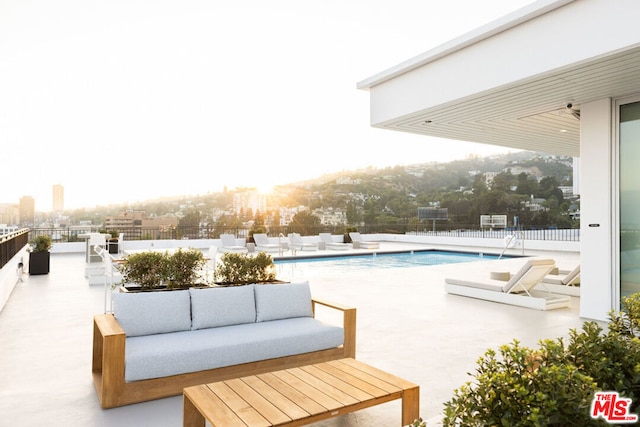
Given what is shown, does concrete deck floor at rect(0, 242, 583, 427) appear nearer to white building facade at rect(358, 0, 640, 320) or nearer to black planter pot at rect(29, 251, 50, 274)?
black planter pot at rect(29, 251, 50, 274)

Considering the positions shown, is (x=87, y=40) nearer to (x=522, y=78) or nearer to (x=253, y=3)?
(x=253, y=3)

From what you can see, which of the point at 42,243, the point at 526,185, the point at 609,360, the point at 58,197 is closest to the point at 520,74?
the point at 609,360

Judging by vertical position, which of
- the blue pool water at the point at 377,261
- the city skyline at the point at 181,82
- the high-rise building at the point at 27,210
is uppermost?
the city skyline at the point at 181,82

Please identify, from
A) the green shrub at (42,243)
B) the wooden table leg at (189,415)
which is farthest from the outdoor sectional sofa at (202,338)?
the green shrub at (42,243)

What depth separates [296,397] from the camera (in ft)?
8.38

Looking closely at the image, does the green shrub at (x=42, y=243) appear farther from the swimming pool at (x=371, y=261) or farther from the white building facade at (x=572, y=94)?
the white building facade at (x=572, y=94)

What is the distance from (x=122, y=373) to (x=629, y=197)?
630cm

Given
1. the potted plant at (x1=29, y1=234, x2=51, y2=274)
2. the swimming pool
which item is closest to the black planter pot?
the potted plant at (x1=29, y1=234, x2=51, y2=274)

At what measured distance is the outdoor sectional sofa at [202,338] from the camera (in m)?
3.16

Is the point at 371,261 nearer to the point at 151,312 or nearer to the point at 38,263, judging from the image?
the point at 38,263

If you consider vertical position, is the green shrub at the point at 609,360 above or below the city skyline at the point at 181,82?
below

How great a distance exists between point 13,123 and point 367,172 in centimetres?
3284

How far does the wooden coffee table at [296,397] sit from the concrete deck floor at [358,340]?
345 mm

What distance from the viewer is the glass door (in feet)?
19.0
